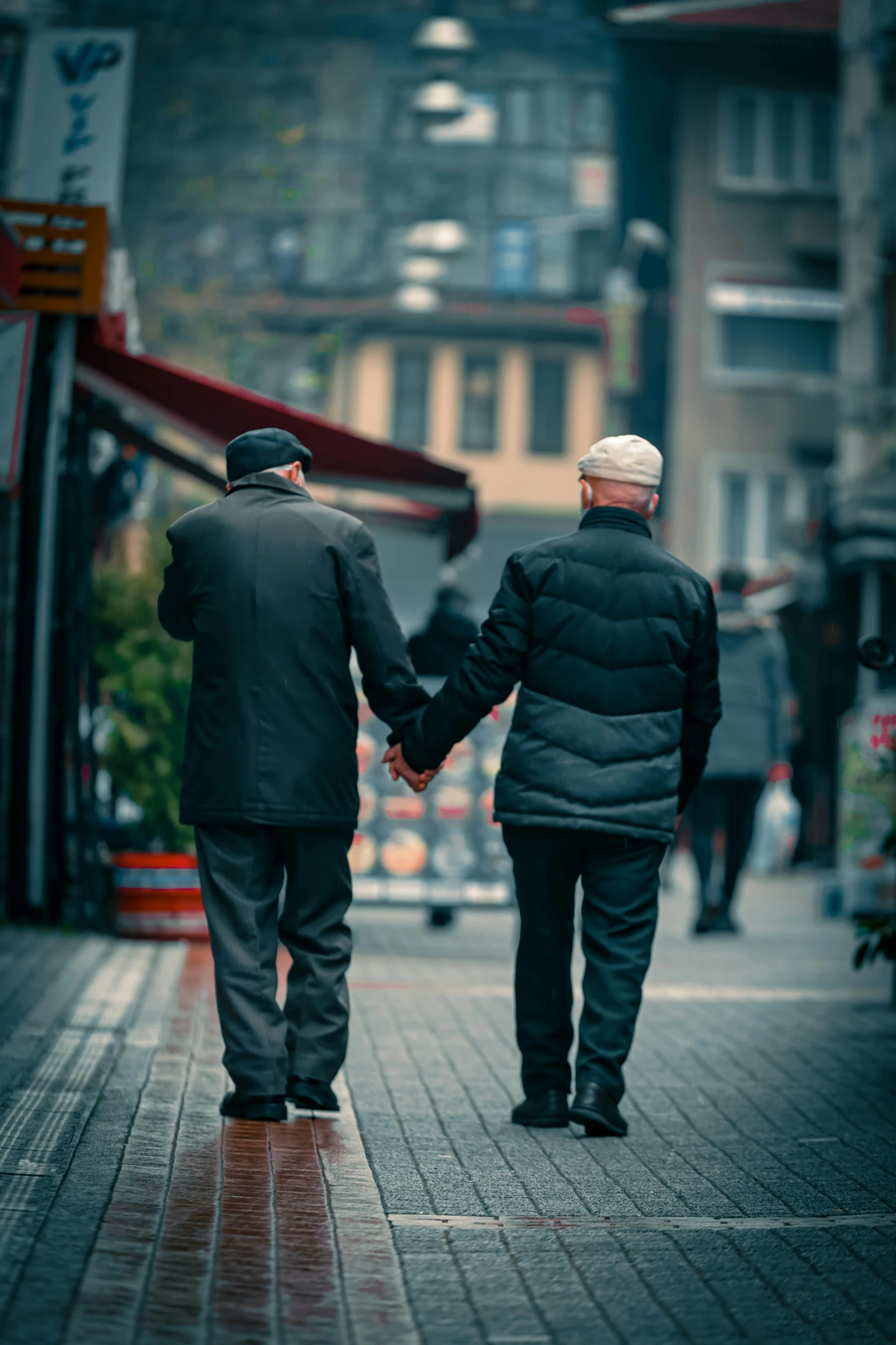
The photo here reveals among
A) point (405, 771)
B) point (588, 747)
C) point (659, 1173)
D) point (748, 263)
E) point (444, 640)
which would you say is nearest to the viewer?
point (659, 1173)

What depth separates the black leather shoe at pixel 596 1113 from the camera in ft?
19.6

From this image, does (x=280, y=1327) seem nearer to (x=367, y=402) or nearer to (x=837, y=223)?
(x=837, y=223)

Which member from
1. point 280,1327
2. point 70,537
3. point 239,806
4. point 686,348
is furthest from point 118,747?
point 686,348

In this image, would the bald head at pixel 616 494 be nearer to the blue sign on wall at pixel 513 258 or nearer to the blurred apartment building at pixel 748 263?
the blurred apartment building at pixel 748 263

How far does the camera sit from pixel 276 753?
597 cm

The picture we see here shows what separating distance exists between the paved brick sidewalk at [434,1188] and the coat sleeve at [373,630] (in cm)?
119

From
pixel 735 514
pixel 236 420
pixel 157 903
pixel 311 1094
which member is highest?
pixel 735 514

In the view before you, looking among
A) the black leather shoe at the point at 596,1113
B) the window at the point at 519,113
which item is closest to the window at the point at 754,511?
the window at the point at 519,113

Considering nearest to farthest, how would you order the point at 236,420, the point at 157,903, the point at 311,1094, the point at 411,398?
the point at 311,1094, the point at 236,420, the point at 157,903, the point at 411,398

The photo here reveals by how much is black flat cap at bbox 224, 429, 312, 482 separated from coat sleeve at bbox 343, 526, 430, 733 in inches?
12.3

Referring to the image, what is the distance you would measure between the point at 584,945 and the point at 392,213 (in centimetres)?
4361

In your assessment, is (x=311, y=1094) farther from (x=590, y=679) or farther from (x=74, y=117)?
(x=74, y=117)

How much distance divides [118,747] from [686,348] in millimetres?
26310

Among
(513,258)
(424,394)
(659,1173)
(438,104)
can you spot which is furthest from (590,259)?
(659,1173)
